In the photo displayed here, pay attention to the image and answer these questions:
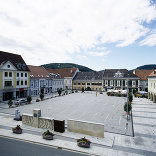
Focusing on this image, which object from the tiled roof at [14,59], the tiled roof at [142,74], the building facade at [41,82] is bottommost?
the building facade at [41,82]

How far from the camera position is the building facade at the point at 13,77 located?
35897 millimetres

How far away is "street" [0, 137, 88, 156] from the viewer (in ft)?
37.0

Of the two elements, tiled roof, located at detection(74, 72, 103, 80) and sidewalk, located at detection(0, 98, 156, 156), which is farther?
tiled roof, located at detection(74, 72, 103, 80)

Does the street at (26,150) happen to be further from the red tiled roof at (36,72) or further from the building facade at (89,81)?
the building facade at (89,81)

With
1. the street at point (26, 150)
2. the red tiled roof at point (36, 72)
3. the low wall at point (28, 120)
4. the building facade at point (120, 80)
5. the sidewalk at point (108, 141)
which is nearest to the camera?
the street at point (26, 150)

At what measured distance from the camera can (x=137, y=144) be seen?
13039 mm

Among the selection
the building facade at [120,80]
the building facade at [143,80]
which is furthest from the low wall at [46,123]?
the building facade at [143,80]

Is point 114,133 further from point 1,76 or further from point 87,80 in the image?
point 87,80

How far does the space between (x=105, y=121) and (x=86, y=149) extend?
8.84 metres

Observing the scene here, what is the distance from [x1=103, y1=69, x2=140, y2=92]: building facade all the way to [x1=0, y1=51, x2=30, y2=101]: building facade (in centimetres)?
3792

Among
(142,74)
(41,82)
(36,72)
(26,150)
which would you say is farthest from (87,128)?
(142,74)

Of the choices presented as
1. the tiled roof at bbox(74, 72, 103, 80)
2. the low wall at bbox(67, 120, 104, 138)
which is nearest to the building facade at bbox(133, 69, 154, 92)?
the tiled roof at bbox(74, 72, 103, 80)

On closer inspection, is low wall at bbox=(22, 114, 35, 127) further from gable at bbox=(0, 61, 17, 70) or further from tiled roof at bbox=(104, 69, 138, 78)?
tiled roof at bbox=(104, 69, 138, 78)

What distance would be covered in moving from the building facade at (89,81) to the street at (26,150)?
55.4 m
